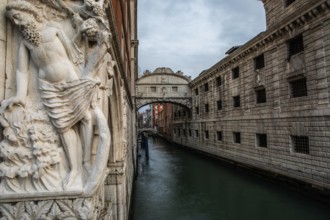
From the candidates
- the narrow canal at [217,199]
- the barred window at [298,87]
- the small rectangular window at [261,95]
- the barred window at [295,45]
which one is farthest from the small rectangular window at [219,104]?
the barred window at [295,45]

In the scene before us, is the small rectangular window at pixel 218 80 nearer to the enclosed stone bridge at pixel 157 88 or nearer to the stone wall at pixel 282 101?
the stone wall at pixel 282 101

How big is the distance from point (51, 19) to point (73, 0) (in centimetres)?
27

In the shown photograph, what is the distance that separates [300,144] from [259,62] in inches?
219

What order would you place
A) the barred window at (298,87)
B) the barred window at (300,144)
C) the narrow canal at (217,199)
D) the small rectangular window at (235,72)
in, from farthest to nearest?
the small rectangular window at (235,72), the barred window at (298,87), the barred window at (300,144), the narrow canal at (217,199)

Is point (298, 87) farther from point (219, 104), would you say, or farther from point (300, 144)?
point (219, 104)

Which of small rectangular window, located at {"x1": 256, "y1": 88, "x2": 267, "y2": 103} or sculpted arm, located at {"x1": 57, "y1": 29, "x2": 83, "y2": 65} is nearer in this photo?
sculpted arm, located at {"x1": 57, "y1": 29, "x2": 83, "y2": 65}

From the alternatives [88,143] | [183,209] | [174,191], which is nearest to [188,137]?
[174,191]

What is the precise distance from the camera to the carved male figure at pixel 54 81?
174cm

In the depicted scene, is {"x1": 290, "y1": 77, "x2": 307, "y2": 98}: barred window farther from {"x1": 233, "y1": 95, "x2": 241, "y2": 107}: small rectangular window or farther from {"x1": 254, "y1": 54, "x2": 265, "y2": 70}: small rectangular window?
{"x1": 233, "y1": 95, "x2": 241, "y2": 107}: small rectangular window

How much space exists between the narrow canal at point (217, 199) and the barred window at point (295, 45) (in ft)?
21.6

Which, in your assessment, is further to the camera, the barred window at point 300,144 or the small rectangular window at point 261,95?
the small rectangular window at point 261,95

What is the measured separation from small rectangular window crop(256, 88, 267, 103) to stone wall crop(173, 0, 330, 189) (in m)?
0.12

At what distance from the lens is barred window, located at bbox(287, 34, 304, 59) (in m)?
10.5

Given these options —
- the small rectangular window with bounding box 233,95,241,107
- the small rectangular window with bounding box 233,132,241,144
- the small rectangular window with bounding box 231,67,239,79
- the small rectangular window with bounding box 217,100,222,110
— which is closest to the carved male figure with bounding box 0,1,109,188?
the small rectangular window with bounding box 233,95,241,107
